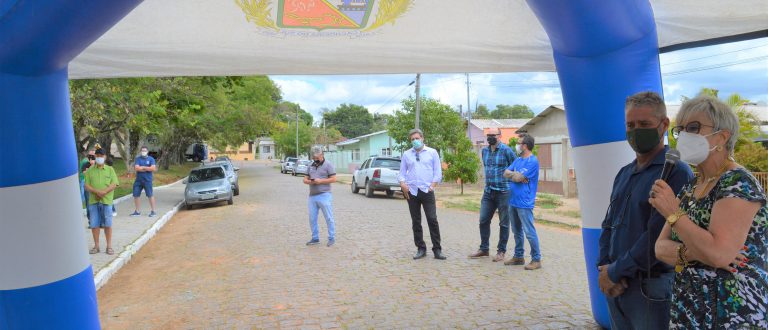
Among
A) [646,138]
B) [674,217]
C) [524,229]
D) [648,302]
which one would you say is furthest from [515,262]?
[674,217]

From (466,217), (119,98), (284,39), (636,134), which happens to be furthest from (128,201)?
(636,134)

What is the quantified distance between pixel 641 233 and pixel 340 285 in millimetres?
4483

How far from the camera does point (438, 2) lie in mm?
4348

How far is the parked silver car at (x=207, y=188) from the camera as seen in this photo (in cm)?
1675

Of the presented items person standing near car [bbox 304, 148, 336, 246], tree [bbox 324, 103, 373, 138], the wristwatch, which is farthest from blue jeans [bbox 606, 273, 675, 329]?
tree [bbox 324, 103, 373, 138]

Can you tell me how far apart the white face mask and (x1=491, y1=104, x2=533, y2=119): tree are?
9047 cm

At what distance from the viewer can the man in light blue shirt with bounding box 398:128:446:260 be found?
25.1 feet

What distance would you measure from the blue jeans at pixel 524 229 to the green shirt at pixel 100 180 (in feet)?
20.8

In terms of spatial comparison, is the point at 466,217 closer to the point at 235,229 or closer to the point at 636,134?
the point at 235,229

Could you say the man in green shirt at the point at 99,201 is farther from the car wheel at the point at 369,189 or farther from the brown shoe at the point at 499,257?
the car wheel at the point at 369,189

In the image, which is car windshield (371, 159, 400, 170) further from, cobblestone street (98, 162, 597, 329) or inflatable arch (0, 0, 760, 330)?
inflatable arch (0, 0, 760, 330)

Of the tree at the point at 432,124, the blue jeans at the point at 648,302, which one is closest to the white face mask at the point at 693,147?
the blue jeans at the point at 648,302

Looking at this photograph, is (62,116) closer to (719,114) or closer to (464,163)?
(719,114)

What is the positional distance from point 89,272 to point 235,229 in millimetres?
8278
